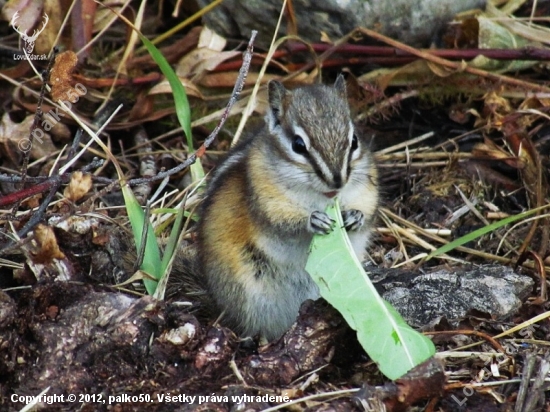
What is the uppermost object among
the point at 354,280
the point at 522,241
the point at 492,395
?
the point at 354,280

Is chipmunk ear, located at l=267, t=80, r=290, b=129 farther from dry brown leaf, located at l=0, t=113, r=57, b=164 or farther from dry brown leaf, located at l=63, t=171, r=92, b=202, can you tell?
dry brown leaf, located at l=0, t=113, r=57, b=164

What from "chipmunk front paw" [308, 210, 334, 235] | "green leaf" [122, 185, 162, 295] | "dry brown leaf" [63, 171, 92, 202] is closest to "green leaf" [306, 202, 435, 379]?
"chipmunk front paw" [308, 210, 334, 235]

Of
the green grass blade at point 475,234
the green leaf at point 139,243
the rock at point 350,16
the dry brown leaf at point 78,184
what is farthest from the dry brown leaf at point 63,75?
the rock at point 350,16

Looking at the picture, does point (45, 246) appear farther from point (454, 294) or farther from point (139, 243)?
point (454, 294)

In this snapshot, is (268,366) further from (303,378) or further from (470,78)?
(470,78)

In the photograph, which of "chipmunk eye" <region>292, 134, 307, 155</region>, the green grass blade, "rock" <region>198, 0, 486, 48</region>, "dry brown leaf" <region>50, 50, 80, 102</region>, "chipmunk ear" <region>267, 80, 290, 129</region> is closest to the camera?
"dry brown leaf" <region>50, 50, 80, 102</region>

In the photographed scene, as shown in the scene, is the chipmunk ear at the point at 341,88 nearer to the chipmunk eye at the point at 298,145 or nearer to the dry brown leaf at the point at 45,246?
the chipmunk eye at the point at 298,145

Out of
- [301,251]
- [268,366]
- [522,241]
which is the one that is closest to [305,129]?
[301,251]

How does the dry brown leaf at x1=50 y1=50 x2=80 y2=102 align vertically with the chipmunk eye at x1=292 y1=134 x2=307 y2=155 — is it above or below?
above
